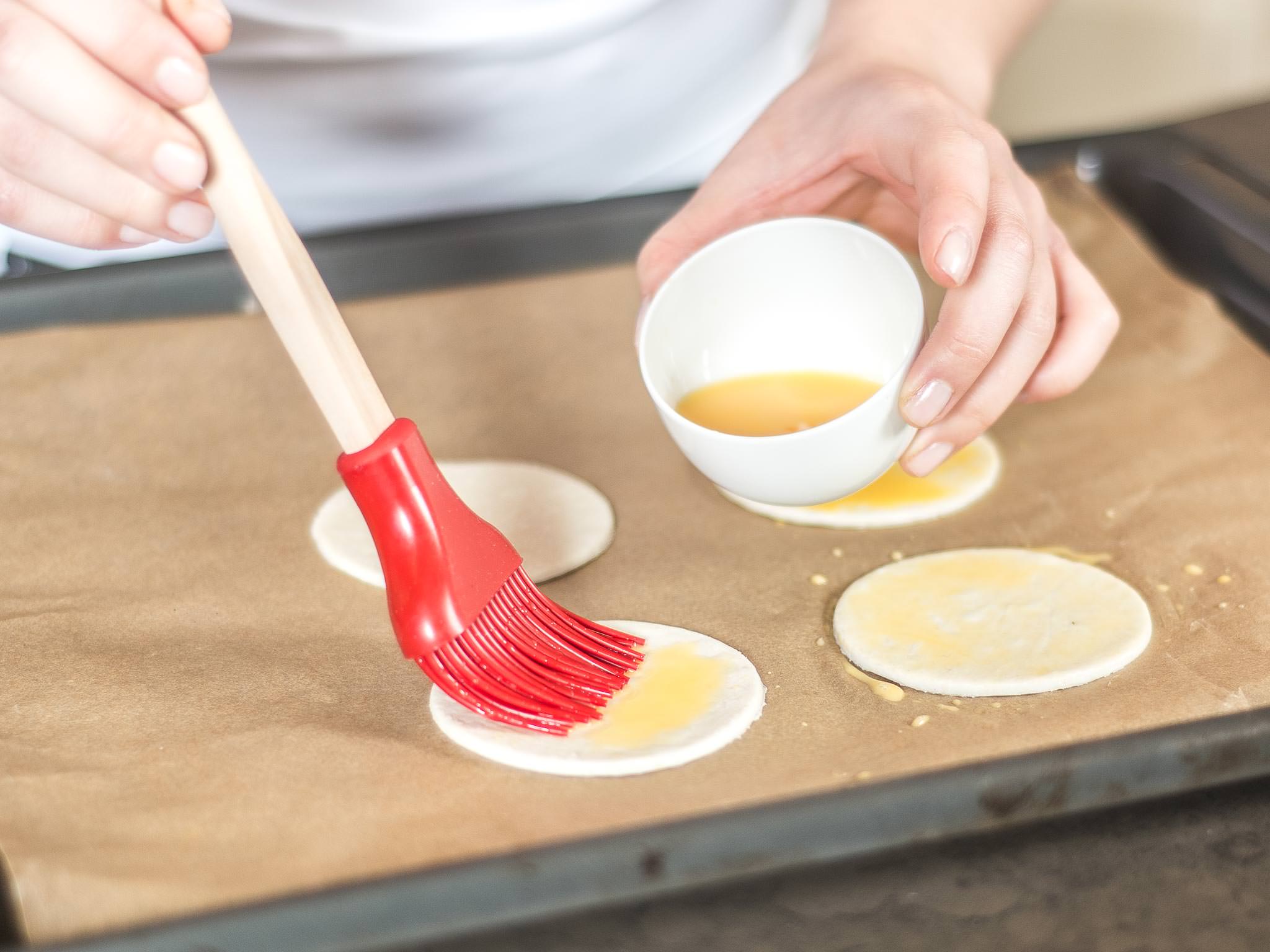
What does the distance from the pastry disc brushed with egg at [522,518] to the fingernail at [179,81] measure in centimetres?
38

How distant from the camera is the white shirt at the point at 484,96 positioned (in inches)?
49.4

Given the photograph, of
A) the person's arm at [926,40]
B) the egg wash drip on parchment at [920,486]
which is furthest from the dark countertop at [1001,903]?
the person's arm at [926,40]

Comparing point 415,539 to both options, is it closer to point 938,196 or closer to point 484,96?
point 938,196

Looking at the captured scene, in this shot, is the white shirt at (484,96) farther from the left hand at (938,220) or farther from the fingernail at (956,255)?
the fingernail at (956,255)

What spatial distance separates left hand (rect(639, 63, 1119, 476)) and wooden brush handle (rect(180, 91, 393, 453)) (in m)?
0.36

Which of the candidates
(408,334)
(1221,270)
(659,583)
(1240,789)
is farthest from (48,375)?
(1221,270)

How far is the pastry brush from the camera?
28.9 inches

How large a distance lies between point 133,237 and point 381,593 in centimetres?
32

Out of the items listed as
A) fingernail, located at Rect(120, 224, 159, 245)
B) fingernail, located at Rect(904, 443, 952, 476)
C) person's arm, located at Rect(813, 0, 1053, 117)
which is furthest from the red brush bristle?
person's arm, located at Rect(813, 0, 1053, 117)

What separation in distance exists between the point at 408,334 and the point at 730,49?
0.48 metres

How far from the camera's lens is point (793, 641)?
91 centimetres

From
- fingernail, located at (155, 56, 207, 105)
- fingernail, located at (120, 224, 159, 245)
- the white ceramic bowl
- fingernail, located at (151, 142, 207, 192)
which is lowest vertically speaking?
the white ceramic bowl

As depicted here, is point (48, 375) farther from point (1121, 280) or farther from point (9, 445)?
point (1121, 280)

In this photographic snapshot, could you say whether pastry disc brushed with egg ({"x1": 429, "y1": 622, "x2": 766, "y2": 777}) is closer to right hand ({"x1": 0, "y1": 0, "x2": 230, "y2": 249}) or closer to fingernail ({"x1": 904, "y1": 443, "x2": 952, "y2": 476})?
fingernail ({"x1": 904, "y1": 443, "x2": 952, "y2": 476})
